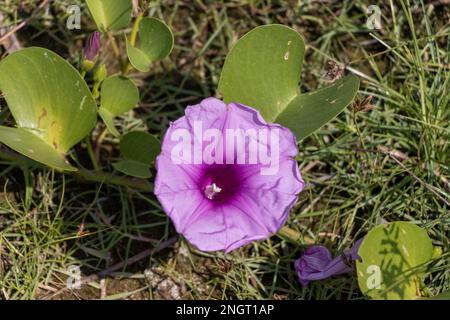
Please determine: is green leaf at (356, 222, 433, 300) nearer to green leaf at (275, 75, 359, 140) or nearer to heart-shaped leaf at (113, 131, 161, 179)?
green leaf at (275, 75, 359, 140)

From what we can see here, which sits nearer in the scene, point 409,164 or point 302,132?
point 302,132

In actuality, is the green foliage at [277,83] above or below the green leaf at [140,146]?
above

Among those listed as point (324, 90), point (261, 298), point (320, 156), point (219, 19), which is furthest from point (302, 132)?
point (219, 19)

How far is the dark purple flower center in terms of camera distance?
7.12 feet

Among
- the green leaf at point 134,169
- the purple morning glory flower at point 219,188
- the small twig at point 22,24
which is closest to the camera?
the purple morning glory flower at point 219,188

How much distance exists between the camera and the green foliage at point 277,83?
7.34ft

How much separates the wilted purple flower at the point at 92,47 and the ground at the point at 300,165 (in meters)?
0.19

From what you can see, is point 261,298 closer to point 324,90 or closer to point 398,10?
point 324,90

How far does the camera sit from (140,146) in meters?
2.32

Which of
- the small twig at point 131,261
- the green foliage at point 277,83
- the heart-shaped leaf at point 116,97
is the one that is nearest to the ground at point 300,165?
the small twig at point 131,261

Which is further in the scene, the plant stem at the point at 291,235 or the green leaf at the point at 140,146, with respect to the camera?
the plant stem at the point at 291,235

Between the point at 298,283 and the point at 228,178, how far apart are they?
51 centimetres

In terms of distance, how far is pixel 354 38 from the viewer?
2.77 meters

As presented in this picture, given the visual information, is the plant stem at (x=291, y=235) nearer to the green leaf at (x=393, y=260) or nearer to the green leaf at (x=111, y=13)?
the green leaf at (x=393, y=260)
